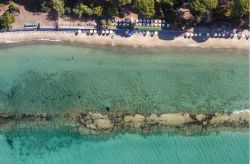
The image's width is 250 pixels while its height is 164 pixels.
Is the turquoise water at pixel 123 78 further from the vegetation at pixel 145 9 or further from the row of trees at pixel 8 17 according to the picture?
the vegetation at pixel 145 9

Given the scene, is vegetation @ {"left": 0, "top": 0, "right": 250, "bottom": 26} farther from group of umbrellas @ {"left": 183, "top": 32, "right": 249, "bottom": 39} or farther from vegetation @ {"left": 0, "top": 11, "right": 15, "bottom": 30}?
group of umbrellas @ {"left": 183, "top": 32, "right": 249, "bottom": 39}

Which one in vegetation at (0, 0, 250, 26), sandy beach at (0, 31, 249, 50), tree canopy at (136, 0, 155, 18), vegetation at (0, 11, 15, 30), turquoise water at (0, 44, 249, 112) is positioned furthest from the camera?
turquoise water at (0, 44, 249, 112)

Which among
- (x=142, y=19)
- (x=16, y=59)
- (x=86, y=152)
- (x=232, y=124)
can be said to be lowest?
(x=86, y=152)

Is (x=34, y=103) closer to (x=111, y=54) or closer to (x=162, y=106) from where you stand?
(x=111, y=54)

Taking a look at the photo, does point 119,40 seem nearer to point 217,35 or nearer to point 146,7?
point 146,7

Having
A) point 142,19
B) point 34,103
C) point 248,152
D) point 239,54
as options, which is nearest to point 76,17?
point 142,19

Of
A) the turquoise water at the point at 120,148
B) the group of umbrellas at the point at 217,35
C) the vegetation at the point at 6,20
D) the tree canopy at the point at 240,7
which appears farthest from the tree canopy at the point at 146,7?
the vegetation at the point at 6,20

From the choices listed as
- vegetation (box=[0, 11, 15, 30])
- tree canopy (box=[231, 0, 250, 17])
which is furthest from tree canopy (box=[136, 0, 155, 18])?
vegetation (box=[0, 11, 15, 30])
